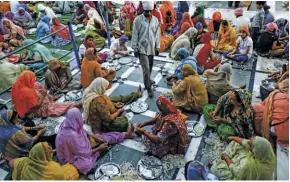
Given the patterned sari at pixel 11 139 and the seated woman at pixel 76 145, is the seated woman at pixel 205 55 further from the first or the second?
the patterned sari at pixel 11 139

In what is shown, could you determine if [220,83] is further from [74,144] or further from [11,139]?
[11,139]

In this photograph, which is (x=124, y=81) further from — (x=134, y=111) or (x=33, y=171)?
(x=33, y=171)

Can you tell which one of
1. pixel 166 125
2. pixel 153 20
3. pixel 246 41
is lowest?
pixel 166 125

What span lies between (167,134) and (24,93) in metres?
2.53

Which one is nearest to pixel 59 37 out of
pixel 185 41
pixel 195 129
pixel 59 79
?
pixel 59 79

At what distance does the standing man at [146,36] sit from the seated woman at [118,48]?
174cm

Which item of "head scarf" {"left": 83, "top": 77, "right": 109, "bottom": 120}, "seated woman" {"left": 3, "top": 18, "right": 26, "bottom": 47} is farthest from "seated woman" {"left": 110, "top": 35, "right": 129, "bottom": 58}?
"seated woman" {"left": 3, "top": 18, "right": 26, "bottom": 47}

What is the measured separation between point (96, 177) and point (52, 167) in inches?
27.9

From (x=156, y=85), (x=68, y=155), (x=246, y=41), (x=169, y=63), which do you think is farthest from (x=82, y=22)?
(x=68, y=155)

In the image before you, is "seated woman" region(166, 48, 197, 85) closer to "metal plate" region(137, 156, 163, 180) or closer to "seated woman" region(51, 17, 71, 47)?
"metal plate" region(137, 156, 163, 180)

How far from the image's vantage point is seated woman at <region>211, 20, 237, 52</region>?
23.2 feet

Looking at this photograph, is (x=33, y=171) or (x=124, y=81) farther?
(x=124, y=81)

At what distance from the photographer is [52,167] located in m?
3.40

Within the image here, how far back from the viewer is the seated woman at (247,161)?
10.3 feet
